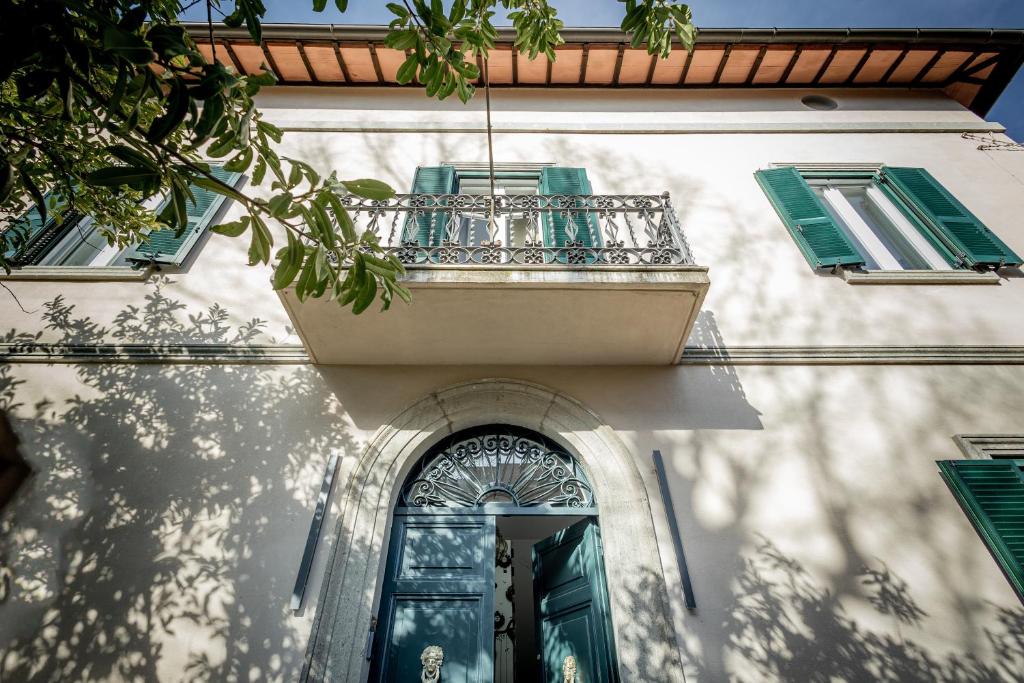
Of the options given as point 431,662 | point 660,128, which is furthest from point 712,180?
point 431,662

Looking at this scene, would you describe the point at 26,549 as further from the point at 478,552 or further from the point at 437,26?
the point at 437,26

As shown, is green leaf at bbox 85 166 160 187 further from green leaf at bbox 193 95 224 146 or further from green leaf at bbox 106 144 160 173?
green leaf at bbox 193 95 224 146

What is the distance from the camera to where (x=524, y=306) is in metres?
4.08

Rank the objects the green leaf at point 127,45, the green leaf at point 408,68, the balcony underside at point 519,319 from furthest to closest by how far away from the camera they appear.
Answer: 1. the balcony underside at point 519,319
2. the green leaf at point 408,68
3. the green leaf at point 127,45

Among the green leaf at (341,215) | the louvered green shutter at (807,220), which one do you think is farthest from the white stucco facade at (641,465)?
the green leaf at (341,215)

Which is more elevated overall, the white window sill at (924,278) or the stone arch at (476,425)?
the white window sill at (924,278)

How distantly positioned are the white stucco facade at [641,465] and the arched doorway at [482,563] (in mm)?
207

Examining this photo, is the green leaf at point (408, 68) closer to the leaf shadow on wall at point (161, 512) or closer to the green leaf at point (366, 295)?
the green leaf at point (366, 295)

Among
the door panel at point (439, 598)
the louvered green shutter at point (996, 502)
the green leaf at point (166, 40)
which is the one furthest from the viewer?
the louvered green shutter at point (996, 502)

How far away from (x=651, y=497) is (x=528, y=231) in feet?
8.63

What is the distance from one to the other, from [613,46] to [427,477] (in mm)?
6250

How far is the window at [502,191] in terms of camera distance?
545 cm

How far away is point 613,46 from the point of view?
7035 millimetres

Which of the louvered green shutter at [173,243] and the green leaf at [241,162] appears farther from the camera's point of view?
the louvered green shutter at [173,243]
